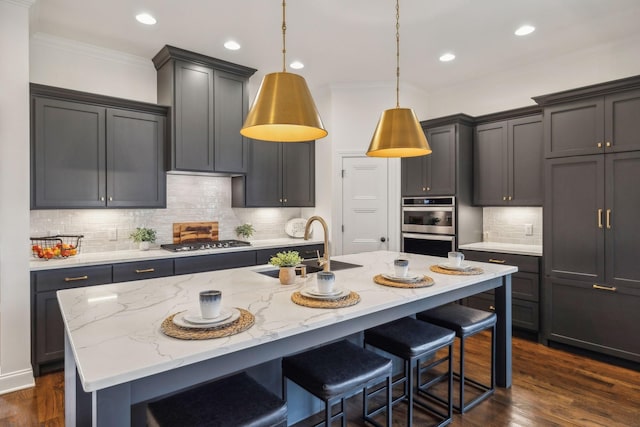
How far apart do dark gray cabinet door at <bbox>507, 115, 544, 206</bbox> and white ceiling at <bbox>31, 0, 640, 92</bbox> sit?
763mm

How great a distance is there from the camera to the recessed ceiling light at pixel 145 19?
3.05m

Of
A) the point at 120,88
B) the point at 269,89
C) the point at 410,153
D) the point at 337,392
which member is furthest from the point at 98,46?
the point at 337,392

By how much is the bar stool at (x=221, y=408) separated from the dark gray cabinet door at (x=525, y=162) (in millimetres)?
3647

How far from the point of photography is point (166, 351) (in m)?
1.16

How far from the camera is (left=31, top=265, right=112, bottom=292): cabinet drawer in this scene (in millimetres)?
2904

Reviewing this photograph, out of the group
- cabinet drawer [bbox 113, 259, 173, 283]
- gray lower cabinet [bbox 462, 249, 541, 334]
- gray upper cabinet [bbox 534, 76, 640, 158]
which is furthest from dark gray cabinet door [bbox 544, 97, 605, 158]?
cabinet drawer [bbox 113, 259, 173, 283]

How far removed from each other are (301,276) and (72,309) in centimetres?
121

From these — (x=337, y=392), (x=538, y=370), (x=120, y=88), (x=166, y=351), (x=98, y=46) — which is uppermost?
(x=98, y=46)

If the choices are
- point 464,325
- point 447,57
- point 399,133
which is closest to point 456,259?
point 464,325

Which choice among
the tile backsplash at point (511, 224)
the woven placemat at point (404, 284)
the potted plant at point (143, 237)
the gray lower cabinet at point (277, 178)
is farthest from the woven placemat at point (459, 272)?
the potted plant at point (143, 237)

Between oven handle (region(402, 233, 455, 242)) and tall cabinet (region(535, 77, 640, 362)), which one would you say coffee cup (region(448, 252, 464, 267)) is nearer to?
tall cabinet (region(535, 77, 640, 362))

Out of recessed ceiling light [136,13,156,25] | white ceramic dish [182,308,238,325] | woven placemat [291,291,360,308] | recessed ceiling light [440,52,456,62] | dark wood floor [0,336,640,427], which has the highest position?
recessed ceiling light [440,52,456,62]

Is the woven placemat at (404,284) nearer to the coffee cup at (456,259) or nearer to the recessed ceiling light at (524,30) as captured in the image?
the coffee cup at (456,259)

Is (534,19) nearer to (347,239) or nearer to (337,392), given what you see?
(347,239)
